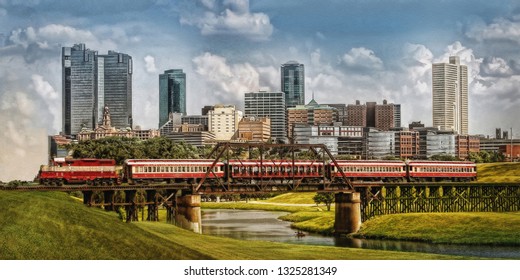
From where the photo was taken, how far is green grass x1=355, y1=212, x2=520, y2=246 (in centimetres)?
6731

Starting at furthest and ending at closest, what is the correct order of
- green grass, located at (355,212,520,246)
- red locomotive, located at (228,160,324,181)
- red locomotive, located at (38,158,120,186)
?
red locomotive, located at (228,160,324,181) < red locomotive, located at (38,158,120,186) < green grass, located at (355,212,520,246)

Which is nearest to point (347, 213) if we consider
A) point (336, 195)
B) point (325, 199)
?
point (336, 195)

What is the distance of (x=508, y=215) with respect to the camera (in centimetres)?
7444

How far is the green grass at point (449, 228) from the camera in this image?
67.3 m

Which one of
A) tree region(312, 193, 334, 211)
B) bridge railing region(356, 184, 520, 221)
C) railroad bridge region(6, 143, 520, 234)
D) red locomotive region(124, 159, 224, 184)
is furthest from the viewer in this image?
tree region(312, 193, 334, 211)

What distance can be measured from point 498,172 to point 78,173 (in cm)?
6362

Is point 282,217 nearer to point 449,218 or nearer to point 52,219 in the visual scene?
point 449,218

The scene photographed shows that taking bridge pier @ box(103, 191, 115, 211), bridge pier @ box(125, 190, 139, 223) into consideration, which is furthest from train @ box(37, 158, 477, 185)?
bridge pier @ box(125, 190, 139, 223)

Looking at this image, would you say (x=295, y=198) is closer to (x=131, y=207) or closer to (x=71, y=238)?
(x=131, y=207)

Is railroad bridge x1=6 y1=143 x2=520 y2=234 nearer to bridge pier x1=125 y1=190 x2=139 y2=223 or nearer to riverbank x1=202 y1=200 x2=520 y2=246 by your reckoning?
bridge pier x1=125 y1=190 x2=139 y2=223

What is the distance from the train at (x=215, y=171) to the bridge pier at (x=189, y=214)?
8.54 feet

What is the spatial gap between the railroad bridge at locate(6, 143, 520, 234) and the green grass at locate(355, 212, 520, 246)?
2901 mm
